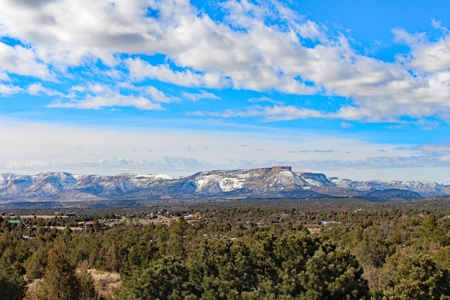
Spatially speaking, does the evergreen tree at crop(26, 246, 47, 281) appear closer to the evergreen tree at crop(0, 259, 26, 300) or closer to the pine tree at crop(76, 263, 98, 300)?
the evergreen tree at crop(0, 259, 26, 300)

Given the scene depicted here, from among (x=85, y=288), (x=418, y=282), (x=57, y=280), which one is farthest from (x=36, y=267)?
(x=418, y=282)

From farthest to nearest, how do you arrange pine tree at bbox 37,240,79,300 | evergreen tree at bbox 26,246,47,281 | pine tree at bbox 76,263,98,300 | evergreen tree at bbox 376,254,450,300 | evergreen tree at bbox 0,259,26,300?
1. evergreen tree at bbox 26,246,47,281
2. evergreen tree at bbox 0,259,26,300
3. pine tree at bbox 76,263,98,300
4. pine tree at bbox 37,240,79,300
5. evergreen tree at bbox 376,254,450,300

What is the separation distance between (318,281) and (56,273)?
14831 millimetres

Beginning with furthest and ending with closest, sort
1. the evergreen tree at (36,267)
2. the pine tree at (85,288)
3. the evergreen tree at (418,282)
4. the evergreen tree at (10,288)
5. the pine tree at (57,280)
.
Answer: the evergreen tree at (36,267) → the evergreen tree at (10,288) → the pine tree at (85,288) → the pine tree at (57,280) → the evergreen tree at (418,282)

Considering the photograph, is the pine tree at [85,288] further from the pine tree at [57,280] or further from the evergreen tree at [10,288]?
the evergreen tree at [10,288]

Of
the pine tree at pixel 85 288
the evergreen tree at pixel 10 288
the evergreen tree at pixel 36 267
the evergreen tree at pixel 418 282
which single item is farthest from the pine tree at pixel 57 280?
the evergreen tree at pixel 36 267

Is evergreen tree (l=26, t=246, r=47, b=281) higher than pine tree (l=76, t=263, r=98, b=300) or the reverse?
the reverse

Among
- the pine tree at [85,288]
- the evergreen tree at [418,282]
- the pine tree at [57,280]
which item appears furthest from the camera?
the pine tree at [85,288]

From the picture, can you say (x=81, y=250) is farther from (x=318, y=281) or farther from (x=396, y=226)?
(x=396, y=226)

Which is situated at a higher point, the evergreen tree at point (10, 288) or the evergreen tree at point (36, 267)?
the evergreen tree at point (10, 288)

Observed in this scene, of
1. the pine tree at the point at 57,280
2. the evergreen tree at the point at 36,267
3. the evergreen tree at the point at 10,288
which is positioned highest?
the pine tree at the point at 57,280

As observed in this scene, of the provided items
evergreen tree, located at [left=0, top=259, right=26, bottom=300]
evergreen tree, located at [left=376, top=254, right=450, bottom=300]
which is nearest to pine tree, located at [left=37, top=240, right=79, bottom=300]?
evergreen tree, located at [left=0, top=259, right=26, bottom=300]

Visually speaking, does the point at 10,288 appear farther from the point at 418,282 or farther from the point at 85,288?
the point at 418,282

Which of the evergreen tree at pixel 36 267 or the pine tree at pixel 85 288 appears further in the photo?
the evergreen tree at pixel 36 267
